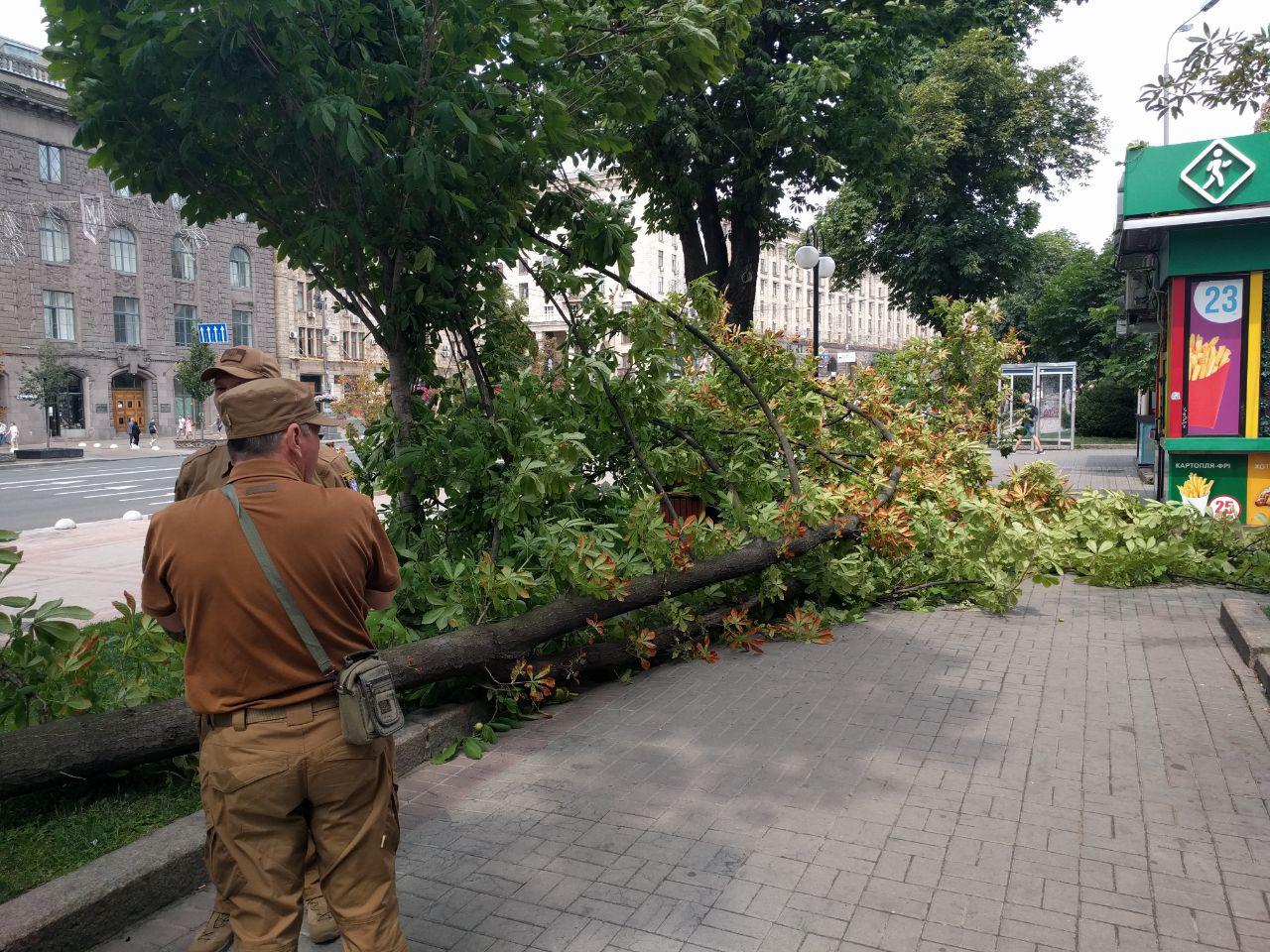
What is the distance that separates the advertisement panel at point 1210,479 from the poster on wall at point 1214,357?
0.31 m

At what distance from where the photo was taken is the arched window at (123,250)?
4909 cm

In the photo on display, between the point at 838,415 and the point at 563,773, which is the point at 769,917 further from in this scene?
the point at 838,415

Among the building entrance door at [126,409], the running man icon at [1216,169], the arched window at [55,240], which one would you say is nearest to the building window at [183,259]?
the building entrance door at [126,409]

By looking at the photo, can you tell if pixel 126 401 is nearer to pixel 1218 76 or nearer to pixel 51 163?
pixel 51 163

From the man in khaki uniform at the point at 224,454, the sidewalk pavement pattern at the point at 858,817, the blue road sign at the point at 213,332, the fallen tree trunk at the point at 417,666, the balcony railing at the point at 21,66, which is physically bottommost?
the sidewalk pavement pattern at the point at 858,817

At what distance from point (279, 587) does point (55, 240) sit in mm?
52385

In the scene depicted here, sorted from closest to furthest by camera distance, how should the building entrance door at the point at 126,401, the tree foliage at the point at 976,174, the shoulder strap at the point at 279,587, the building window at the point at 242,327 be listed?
the shoulder strap at the point at 279,587 < the tree foliage at the point at 976,174 < the building entrance door at the point at 126,401 < the building window at the point at 242,327

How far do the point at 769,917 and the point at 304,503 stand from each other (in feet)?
7.16

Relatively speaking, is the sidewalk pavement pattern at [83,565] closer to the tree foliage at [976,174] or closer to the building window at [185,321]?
the tree foliage at [976,174]

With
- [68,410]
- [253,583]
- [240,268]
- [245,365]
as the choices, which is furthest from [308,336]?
[253,583]

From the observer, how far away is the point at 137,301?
50.5 meters

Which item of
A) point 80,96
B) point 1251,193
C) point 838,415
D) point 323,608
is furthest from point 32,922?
point 1251,193

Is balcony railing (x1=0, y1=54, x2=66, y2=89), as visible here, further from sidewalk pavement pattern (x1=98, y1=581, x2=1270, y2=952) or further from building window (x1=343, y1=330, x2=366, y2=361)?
sidewalk pavement pattern (x1=98, y1=581, x2=1270, y2=952)

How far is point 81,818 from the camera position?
4.06 m
